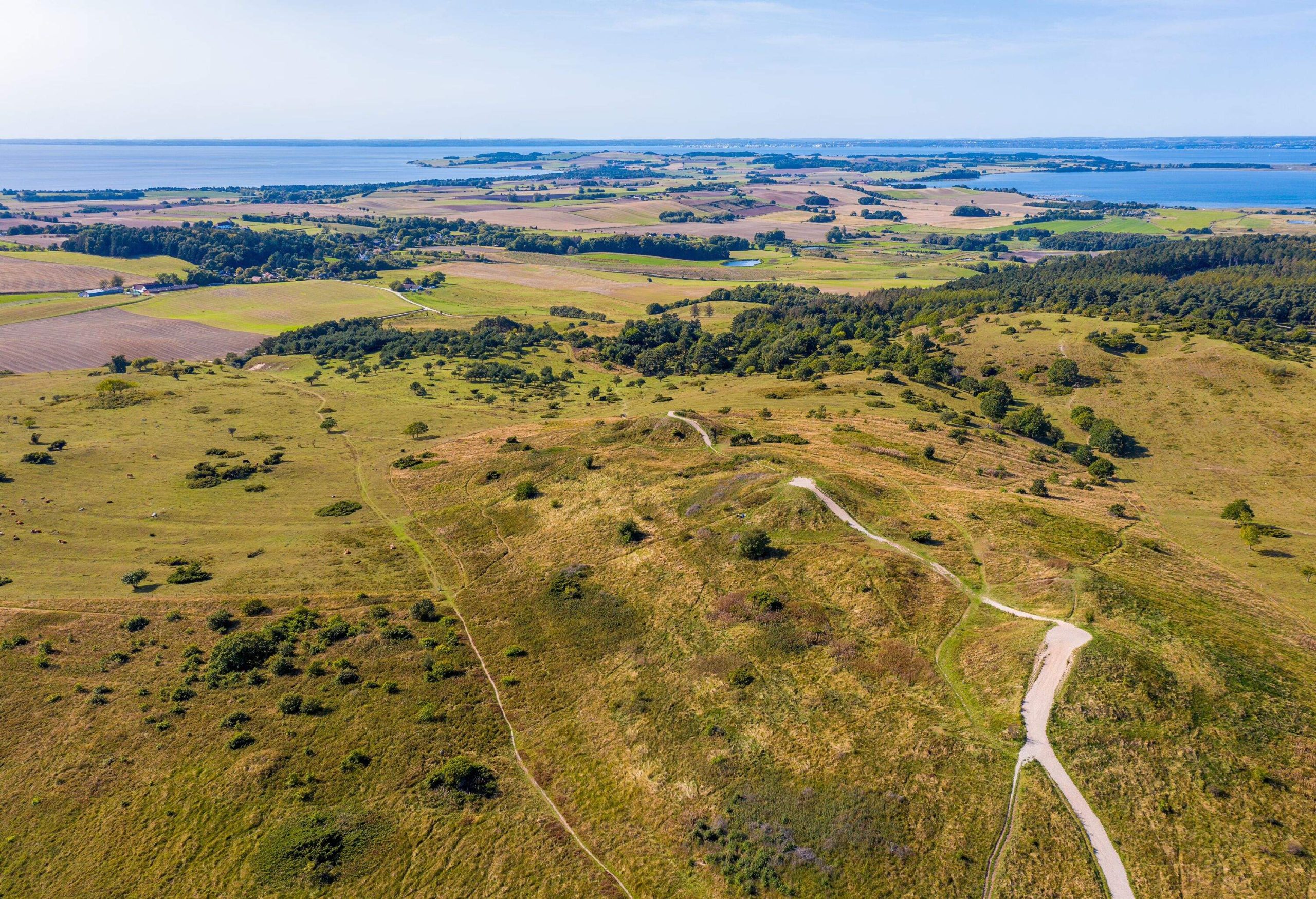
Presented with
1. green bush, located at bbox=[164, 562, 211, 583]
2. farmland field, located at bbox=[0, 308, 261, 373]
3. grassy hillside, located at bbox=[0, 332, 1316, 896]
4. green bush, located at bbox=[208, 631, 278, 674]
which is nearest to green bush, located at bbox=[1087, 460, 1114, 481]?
grassy hillside, located at bbox=[0, 332, 1316, 896]

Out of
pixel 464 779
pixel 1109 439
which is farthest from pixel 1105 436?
pixel 464 779

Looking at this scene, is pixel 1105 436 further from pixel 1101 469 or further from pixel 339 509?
pixel 339 509

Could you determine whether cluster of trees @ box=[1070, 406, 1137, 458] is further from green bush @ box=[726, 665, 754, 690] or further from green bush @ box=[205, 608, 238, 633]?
green bush @ box=[205, 608, 238, 633]

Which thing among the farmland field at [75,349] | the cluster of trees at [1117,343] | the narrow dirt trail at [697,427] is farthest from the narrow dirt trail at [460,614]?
the cluster of trees at [1117,343]

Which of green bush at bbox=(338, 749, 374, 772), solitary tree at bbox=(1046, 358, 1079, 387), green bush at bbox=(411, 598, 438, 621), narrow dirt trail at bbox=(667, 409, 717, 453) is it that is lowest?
green bush at bbox=(338, 749, 374, 772)

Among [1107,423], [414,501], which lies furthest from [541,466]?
[1107,423]

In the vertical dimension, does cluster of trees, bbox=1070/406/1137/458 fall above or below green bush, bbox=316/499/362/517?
above

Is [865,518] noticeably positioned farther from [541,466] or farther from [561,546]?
[541,466]

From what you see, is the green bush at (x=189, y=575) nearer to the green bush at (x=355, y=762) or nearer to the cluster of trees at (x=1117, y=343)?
the green bush at (x=355, y=762)

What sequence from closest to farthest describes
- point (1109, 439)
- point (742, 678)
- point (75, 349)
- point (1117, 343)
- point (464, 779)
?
point (464, 779), point (742, 678), point (1109, 439), point (1117, 343), point (75, 349)
